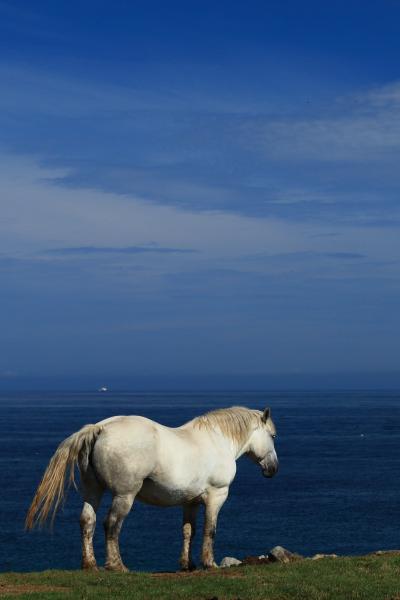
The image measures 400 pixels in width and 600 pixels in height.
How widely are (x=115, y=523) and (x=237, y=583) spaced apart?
238 cm

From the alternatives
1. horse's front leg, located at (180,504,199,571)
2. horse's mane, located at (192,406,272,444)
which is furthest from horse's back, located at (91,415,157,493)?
horse's front leg, located at (180,504,199,571)

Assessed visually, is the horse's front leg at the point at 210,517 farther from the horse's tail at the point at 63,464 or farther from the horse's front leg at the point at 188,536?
the horse's tail at the point at 63,464

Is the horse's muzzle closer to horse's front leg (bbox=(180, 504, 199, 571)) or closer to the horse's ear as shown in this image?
the horse's ear

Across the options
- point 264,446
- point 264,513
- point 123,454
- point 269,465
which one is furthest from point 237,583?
point 264,513

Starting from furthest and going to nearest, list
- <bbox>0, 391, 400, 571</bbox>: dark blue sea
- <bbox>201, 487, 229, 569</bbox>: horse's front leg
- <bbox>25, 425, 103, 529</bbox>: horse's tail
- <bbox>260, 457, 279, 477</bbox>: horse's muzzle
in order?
<bbox>0, 391, 400, 571</bbox>: dark blue sea → <bbox>260, 457, 279, 477</bbox>: horse's muzzle → <bbox>201, 487, 229, 569</bbox>: horse's front leg → <bbox>25, 425, 103, 529</bbox>: horse's tail

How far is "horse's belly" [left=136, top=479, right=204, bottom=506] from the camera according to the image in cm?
1417

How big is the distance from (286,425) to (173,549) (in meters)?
92.3

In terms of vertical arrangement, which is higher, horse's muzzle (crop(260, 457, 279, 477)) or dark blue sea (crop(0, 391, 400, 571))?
horse's muzzle (crop(260, 457, 279, 477))

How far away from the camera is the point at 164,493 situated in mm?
14266

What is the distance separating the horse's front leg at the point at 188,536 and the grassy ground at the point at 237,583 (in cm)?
94

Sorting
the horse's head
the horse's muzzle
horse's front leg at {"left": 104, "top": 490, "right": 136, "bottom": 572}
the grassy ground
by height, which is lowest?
the grassy ground

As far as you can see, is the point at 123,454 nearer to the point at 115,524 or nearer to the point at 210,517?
the point at 115,524

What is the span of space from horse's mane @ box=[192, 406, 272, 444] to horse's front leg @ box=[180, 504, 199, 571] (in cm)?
137

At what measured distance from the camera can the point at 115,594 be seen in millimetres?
11914
